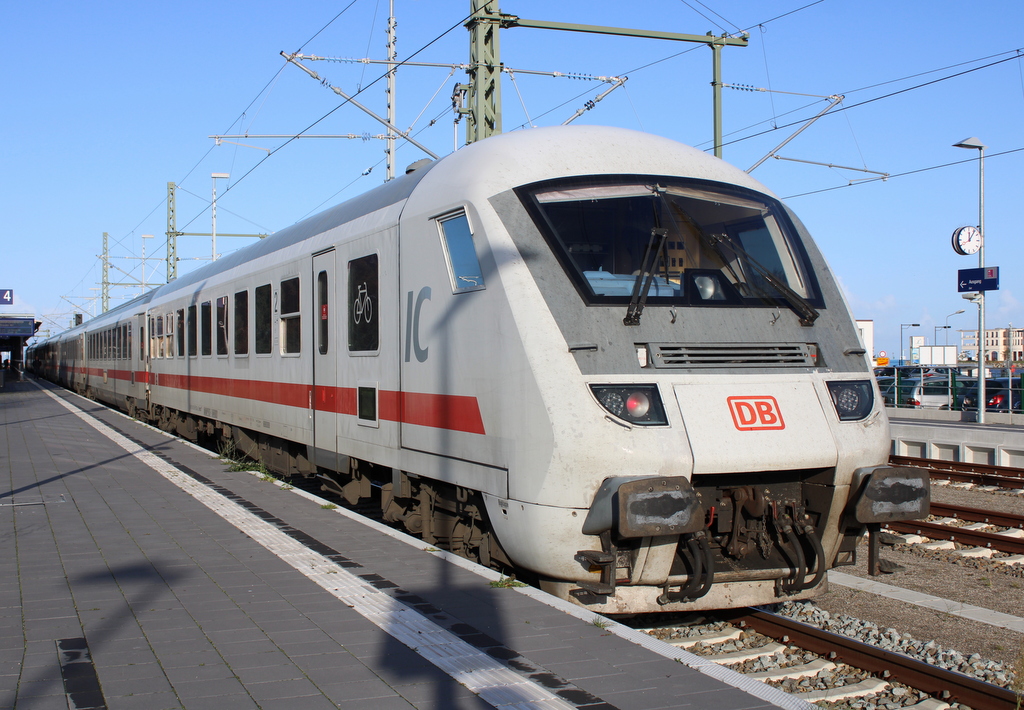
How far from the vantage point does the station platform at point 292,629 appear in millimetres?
4047

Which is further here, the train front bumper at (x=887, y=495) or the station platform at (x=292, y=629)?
the train front bumper at (x=887, y=495)

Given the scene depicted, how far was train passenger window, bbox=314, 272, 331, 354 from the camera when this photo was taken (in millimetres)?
8953

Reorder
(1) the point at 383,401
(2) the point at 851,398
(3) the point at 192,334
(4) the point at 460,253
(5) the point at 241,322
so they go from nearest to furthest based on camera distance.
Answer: (2) the point at 851,398, (4) the point at 460,253, (1) the point at 383,401, (5) the point at 241,322, (3) the point at 192,334

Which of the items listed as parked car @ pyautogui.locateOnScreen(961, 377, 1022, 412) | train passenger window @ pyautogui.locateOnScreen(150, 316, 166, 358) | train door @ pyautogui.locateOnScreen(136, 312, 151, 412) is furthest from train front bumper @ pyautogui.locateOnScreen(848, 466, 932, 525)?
parked car @ pyautogui.locateOnScreen(961, 377, 1022, 412)

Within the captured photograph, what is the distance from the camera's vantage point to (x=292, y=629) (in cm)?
501

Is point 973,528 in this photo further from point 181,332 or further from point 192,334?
point 181,332

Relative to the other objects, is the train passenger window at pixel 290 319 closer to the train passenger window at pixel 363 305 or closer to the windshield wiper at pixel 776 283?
the train passenger window at pixel 363 305

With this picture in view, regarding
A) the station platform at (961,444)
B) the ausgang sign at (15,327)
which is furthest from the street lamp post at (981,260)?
the ausgang sign at (15,327)

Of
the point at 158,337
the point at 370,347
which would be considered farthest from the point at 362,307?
the point at 158,337

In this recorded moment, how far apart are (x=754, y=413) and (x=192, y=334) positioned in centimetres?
1223

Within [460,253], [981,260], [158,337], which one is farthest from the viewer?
[981,260]

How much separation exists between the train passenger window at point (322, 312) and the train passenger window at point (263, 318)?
1891mm

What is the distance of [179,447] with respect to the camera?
15773 millimetres

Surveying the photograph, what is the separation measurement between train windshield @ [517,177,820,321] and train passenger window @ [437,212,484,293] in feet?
1.59
